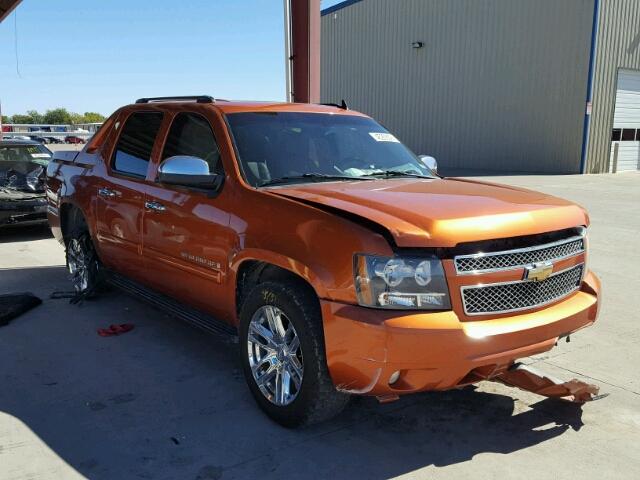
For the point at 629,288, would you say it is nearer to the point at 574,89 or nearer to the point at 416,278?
the point at 416,278

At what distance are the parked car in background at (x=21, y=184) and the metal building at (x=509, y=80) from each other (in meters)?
17.4

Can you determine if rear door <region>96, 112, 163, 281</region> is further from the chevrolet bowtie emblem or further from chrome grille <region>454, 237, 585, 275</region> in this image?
the chevrolet bowtie emblem

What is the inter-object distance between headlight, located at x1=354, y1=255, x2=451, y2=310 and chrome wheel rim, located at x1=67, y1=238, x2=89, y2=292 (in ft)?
13.1

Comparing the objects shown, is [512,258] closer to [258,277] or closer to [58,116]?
[258,277]

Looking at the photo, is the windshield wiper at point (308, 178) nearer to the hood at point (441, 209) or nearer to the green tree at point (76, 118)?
the hood at point (441, 209)

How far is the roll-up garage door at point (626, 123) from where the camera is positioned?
22.4 m

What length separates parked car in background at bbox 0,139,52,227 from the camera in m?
9.13

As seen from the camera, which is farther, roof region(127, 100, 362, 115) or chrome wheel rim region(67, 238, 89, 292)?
chrome wheel rim region(67, 238, 89, 292)

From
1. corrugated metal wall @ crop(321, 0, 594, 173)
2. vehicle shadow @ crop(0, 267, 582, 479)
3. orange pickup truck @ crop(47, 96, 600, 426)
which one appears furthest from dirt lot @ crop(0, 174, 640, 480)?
corrugated metal wall @ crop(321, 0, 594, 173)

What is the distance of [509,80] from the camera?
23547mm

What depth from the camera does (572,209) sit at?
352cm

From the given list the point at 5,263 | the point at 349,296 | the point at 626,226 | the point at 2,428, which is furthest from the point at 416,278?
the point at 626,226

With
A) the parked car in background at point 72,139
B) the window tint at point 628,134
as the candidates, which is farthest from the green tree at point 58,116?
the window tint at point 628,134

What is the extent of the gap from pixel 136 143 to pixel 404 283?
10.5ft
